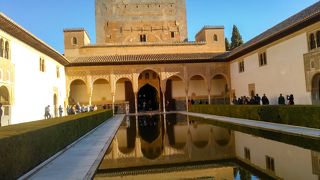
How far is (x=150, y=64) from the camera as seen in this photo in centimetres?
3052

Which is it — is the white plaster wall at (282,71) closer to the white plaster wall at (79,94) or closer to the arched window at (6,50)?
the white plaster wall at (79,94)

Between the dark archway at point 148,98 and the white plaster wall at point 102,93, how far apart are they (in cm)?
490

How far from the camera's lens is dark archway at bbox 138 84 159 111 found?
36.1 metres

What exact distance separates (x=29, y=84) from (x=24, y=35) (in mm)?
2850

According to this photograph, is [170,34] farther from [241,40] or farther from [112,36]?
[241,40]

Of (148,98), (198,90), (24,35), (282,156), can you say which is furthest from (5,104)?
(148,98)

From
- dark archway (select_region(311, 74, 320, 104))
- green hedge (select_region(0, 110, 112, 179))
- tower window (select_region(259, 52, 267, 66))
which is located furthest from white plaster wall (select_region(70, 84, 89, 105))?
green hedge (select_region(0, 110, 112, 179))

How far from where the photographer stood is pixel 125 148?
9.80 metres

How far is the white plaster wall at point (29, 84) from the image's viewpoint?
16938 mm

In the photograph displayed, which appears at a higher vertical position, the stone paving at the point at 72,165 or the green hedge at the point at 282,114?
the green hedge at the point at 282,114

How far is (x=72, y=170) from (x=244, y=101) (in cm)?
1947

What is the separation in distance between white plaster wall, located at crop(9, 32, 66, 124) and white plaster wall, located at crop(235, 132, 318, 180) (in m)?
11.7

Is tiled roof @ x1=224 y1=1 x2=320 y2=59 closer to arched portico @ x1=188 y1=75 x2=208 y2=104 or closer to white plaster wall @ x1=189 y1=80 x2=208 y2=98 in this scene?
arched portico @ x1=188 y1=75 x2=208 y2=104

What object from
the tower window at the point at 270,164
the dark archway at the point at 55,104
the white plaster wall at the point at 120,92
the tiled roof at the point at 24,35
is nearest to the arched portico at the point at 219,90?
the white plaster wall at the point at 120,92
